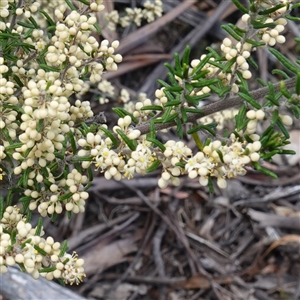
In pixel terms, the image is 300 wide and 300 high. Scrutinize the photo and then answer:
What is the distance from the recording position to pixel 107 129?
5.26ft

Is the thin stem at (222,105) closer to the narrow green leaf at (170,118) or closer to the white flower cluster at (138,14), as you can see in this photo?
the narrow green leaf at (170,118)

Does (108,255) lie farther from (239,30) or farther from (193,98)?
(239,30)

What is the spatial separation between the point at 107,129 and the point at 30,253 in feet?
1.53

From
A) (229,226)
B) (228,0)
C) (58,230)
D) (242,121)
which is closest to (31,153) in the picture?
(242,121)

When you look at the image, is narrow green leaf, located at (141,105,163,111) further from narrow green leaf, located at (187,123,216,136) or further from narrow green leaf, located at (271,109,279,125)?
narrow green leaf, located at (271,109,279,125)

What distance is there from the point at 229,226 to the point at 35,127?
258 cm

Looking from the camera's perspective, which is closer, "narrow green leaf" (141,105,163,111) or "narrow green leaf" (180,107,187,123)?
"narrow green leaf" (180,107,187,123)

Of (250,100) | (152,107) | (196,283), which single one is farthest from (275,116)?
(196,283)

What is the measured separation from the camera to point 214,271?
138 inches

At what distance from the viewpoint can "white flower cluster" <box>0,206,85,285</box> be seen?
142 cm


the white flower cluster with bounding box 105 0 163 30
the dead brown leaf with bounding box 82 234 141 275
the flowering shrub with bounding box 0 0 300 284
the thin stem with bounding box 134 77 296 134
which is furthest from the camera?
the dead brown leaf with bounding box 82 234 141 275

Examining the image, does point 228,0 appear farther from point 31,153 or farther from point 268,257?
point 31,153

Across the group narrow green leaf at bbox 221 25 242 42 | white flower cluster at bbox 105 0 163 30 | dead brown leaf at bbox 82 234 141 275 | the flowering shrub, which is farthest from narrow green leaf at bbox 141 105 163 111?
dead brown leaf at bbox 82 234 141 275

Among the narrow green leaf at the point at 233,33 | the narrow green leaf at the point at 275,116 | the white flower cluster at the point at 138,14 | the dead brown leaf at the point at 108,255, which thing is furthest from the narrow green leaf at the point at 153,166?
the dead brown leaf at the point at 108,255
